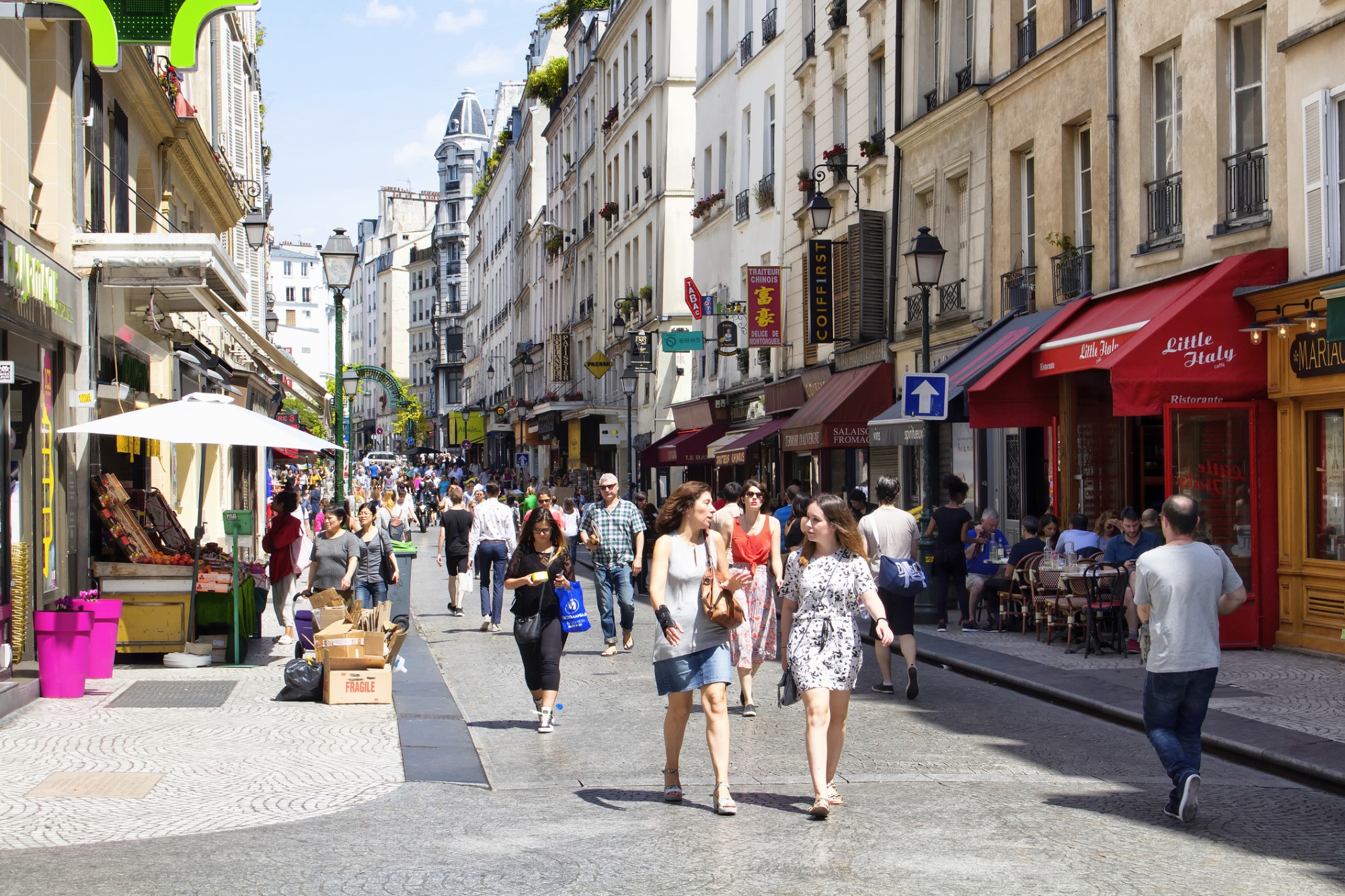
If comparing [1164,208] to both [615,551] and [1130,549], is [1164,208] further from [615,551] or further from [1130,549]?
[615,551]

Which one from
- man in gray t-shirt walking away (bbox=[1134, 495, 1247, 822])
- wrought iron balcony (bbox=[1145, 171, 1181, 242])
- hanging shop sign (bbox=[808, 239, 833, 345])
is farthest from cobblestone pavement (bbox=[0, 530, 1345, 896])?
hanging shop sign (bbox=[808, 239, 833, 345])

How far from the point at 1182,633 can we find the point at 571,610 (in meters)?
4.23

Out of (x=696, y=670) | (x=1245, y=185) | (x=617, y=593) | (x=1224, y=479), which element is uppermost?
(x=1245, y=185)

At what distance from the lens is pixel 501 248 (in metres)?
81.2

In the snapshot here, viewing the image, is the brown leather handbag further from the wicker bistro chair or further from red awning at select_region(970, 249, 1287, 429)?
the wicker bistro chair

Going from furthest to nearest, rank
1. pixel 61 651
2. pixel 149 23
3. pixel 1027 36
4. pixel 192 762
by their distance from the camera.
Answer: pixel 1027 36
pixel 149 23
pixel 61 651
pixel 192 762

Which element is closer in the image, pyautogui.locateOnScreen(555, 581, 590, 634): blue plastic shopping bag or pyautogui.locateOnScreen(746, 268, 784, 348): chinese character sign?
pyautogui.locateOnScreen(555, 581, 590, 634): blue plastic shopping bag

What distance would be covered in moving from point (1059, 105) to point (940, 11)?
4.44m

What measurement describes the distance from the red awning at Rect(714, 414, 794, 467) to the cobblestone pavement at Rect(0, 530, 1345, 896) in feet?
61.0

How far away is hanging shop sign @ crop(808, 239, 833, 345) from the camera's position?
2588cm

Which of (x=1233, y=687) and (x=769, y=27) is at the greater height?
(x=769, y=27)

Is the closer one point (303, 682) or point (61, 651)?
point (61, 651)

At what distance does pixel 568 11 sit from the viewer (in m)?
52.5

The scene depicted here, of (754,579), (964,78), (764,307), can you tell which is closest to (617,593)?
(754,579)
